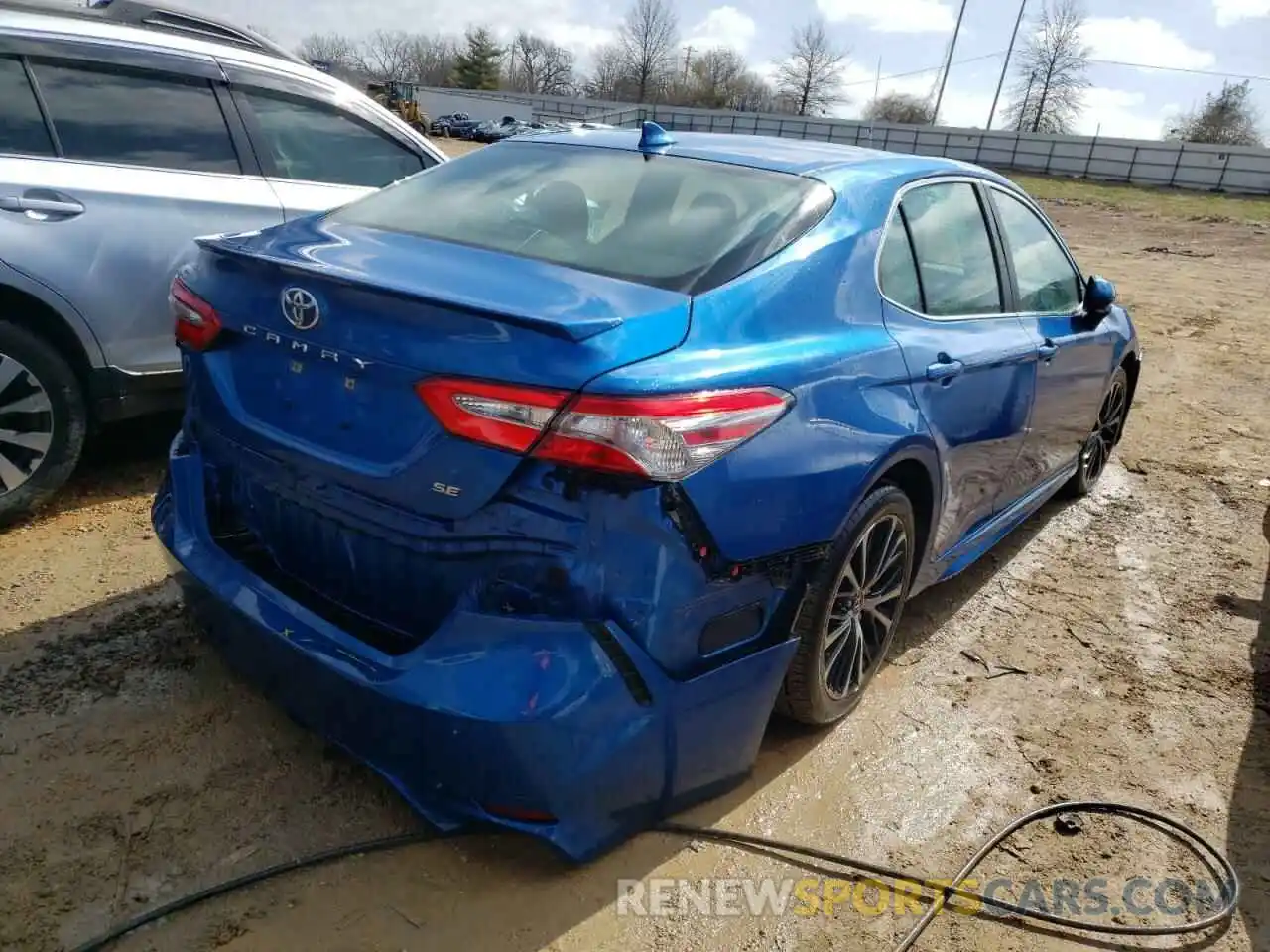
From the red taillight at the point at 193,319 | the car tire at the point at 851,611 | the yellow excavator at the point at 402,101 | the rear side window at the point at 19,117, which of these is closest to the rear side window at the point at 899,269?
the car tire at the point at 851,611

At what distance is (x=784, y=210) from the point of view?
2.54 metres

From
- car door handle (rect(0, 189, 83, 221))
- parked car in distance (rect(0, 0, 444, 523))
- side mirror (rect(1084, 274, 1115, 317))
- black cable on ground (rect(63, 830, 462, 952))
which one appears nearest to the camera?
black cable on ground (rect(63, 830, 462, 952))

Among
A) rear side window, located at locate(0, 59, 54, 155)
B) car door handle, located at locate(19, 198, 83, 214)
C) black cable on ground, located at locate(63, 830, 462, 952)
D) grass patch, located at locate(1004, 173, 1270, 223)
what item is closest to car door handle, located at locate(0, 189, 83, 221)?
car door handle, located at locate(19, 198, 83, 214)

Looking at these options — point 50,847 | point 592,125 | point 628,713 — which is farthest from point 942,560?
point 50,847

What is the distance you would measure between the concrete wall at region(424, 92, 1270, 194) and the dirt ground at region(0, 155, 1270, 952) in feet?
94.4

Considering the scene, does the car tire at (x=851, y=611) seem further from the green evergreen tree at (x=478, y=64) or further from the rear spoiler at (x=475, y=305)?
the green evergreen tree at (x=478, y=64)

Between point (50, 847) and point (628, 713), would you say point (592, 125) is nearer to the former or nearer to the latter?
point (628, 713)

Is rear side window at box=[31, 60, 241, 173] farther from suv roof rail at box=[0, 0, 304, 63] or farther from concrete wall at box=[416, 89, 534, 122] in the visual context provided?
concrete wall at box=[416, 89, 534, 122]

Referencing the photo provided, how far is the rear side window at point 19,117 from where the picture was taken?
11.4 feet

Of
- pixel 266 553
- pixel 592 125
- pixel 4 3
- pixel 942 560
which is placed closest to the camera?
pixel 266 553

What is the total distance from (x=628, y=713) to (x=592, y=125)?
91.9 inches

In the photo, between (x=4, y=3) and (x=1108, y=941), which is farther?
(x=4, y=3)

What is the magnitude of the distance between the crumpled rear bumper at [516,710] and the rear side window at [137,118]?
2273 millimetres

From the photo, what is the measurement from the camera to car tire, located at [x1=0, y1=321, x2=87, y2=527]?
342cm
